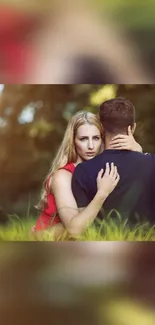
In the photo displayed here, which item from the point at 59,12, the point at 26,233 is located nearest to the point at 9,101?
the point at 59,12

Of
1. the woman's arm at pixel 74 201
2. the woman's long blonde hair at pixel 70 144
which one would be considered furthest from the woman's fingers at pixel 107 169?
the woman's long blonde hair at pixel 70 144

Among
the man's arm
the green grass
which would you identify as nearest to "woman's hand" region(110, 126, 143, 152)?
the man's arm

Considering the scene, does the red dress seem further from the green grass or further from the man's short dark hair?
the man's short dark hair

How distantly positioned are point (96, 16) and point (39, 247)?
0.83 meters

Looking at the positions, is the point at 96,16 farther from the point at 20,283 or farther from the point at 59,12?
the point at 20,283

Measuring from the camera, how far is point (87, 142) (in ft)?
5.81

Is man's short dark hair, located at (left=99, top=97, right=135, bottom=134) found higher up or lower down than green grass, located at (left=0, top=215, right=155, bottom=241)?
higher up

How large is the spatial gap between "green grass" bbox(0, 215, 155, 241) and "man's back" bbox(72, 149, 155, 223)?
0.03 meters

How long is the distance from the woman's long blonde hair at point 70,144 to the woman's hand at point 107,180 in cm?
11

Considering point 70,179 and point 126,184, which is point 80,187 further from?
point 126,184

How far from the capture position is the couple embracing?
Answer: 5.69 ft

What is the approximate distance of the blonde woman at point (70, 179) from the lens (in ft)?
5.68

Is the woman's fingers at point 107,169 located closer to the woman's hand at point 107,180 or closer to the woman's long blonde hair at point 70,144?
the woman's hand at point 107,180

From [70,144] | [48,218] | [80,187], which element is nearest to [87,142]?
[70,144]
